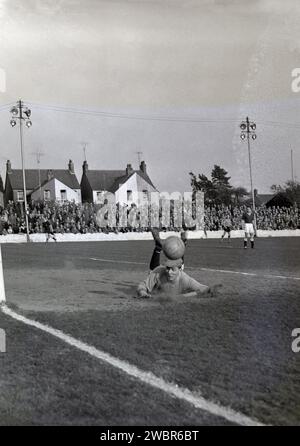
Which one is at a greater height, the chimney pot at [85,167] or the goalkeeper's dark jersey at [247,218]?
the chimney pot at [85,167]

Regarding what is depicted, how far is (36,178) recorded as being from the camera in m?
65.5

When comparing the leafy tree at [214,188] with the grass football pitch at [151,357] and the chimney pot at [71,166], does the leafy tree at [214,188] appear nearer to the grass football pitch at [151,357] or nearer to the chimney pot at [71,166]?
the grass football pitch at [151,357]

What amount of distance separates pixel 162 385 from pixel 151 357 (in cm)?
80

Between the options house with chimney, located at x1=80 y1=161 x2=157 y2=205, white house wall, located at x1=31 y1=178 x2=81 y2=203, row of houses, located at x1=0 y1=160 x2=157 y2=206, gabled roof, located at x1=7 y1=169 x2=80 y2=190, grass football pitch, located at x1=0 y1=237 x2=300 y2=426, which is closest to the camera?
grass football pitch, located at x1=0 y1=237 x2=300 y2=426

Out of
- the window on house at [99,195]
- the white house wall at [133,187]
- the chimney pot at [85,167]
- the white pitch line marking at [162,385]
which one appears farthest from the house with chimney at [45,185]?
the white pitch line marking at [162,385]

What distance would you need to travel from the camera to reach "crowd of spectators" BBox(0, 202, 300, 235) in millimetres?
37375

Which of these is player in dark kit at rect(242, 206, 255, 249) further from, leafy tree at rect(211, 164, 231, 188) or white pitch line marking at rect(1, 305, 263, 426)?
white pitch line marking at rect(1, 305, 263, 426)

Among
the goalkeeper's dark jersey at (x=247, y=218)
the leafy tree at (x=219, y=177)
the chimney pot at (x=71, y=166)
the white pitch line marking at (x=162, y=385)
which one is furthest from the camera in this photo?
the chimney pot at (x=71, y=166)

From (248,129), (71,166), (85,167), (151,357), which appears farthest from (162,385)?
(71,166)

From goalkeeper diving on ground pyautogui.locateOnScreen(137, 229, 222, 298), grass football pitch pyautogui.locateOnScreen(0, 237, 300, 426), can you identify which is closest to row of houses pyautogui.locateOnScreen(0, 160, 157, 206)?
goalkeeper diving on ground pyautogui.locateOnScreen(137, 229, 222, 298)

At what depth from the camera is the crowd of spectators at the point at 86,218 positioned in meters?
37.4

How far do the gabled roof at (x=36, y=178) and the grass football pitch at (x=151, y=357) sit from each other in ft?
183

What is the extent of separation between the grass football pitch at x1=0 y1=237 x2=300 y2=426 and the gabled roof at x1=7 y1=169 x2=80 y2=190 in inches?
2192
